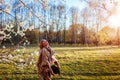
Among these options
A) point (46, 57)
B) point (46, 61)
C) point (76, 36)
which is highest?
point (46, 57)

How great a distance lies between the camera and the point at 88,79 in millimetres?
18750

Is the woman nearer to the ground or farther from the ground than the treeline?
farther from the ground

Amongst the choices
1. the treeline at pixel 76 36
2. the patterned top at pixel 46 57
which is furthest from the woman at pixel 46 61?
the treeline at pixel 76 36

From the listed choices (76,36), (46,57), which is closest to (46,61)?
(46,57)

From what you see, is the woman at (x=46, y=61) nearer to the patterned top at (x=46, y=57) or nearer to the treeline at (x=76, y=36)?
the patterned top at (x=46, y=57)

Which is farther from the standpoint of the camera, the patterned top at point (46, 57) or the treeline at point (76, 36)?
the treeline at point (76, 36)

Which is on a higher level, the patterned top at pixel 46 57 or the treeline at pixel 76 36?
the patterned top at pixel 46 57

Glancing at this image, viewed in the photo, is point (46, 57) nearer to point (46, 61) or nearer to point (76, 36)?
point (46, 61)

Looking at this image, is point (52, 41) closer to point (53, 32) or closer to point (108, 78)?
point (53, 32)

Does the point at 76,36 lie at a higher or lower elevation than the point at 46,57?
lower

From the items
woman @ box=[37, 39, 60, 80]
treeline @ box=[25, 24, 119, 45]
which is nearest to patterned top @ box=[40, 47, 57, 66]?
woman @ box=[37, 39, 60, 80]

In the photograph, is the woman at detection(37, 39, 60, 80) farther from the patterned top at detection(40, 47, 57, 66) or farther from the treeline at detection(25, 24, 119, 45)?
the treeline at detection(25, 24, 119, 45)

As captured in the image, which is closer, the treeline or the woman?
the woman

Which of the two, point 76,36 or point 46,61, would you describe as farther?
point 76,36
